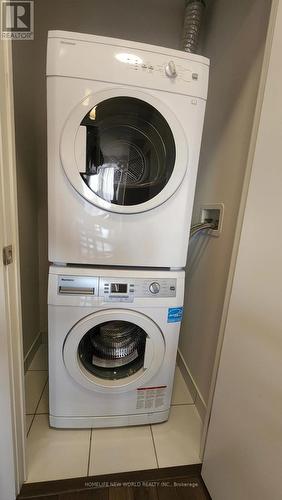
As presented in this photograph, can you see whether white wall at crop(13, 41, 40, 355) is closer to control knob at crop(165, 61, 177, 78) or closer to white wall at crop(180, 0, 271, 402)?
control knob at crop(165, 61, 177, 78)

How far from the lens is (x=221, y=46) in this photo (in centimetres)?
123

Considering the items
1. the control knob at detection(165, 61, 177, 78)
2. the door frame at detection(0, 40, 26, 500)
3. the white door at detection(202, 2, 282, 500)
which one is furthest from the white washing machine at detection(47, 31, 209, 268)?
the white door at detection(202, 2, 282, 500)

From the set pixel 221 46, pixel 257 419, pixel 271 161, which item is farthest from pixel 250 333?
pixel 221 46

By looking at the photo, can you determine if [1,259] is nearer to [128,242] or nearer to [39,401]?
[128,242]

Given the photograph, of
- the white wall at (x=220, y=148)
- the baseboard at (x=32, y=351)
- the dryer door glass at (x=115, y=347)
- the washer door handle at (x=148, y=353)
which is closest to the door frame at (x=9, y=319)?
the dryer door glass at (x=115, y=347)

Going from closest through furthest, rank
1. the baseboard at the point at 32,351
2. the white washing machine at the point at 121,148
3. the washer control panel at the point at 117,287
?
the white washing machine at the point at 121,148
the washer control panel at the point at 117,287
the baseboard at the point at 32,351

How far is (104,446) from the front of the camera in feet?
3.54

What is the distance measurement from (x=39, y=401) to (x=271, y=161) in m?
1.56

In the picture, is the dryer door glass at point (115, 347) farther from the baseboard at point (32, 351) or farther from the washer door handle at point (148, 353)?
the baseboard at point (32, 351)

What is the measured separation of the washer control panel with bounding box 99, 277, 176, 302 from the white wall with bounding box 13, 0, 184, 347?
0.63 metres

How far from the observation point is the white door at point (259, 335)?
2.02 feet

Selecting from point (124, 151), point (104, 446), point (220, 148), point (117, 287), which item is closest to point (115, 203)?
point (124, 151)

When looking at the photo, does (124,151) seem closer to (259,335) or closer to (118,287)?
(118,287)

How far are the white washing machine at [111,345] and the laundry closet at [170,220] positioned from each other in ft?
0.08
